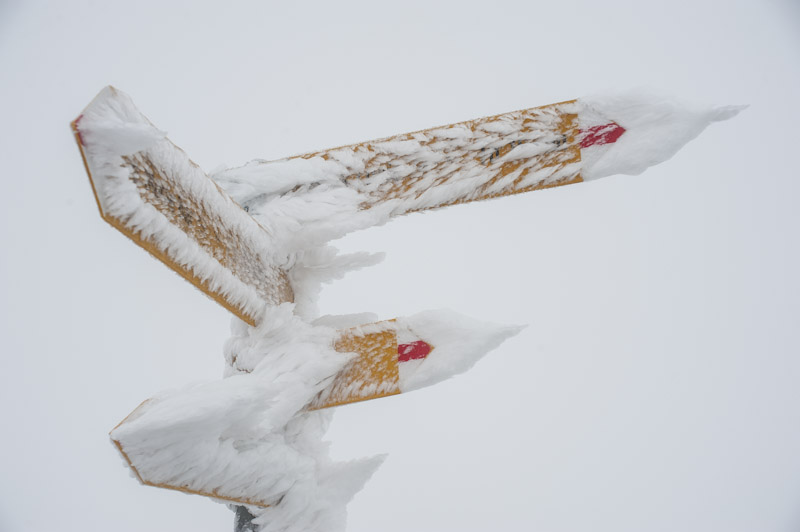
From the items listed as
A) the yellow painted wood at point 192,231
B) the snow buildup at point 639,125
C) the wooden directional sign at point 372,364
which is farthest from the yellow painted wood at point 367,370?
the snow buildup at point 639,125

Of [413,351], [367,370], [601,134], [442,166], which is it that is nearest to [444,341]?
[413,351]

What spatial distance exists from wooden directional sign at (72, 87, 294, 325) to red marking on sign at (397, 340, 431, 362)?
0.29m

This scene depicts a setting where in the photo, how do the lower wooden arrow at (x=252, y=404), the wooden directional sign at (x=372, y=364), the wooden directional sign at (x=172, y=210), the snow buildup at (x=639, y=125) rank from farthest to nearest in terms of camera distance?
the wooden directional sign at (x=372, y=364), the snow buildup at (x=639, y=125), the lower wooden arrow at (x=252, y=404), the wooden directional sign at (x=172, y=210)

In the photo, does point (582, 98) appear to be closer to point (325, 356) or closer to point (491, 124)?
point (491, 124)

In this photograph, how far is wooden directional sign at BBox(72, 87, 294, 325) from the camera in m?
0.67

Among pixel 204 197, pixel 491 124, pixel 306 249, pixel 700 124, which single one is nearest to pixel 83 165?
pixel 204 197

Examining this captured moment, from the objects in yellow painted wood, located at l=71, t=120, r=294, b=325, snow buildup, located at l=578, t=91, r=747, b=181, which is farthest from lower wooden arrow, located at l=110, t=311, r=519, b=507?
snow buildup, located at l=578, t=91, r=747, b=181

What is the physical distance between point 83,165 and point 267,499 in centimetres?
71

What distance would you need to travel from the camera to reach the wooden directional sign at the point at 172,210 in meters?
0.67

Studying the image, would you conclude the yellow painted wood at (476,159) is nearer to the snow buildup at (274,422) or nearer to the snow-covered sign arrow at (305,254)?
the snow-covered sign arrow at (305,254)

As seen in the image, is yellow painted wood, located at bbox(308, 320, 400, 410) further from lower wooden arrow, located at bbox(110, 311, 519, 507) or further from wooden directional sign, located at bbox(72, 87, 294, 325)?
wooden directional sign, located at bbox(72, 87, 294, 325)

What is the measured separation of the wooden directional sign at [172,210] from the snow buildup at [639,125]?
2.13 ft

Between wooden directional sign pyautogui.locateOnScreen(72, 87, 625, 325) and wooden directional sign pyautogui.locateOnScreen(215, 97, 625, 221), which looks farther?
wooden directional sign pyautogui.locateOnScreen(215, 97, 625, 221)

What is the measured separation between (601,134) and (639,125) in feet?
0.21
